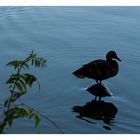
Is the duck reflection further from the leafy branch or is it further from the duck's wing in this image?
the leafy branch

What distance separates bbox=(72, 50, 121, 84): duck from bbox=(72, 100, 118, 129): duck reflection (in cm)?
47

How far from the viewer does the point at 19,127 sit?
3494mm

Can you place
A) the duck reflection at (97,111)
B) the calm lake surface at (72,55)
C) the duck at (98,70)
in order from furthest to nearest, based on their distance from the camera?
the duck at (98,70) → the duck reflection at (97,111) → the calm lake surface at (72,55)

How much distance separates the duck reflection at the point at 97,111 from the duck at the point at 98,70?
47 cm

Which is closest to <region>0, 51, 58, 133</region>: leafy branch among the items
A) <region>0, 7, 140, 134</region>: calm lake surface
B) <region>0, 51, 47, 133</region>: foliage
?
<region>0, 51, 47, 133</region>: foliage

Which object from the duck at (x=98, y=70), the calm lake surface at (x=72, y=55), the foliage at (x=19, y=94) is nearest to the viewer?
the foliage at (x=19, y=94)

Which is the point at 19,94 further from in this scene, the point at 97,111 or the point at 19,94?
the point at 97,111

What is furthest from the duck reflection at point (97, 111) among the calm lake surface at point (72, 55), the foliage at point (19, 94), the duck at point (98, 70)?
the foliage at point (19, 94)

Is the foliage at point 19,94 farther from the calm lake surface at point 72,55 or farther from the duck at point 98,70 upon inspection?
the duck at point 98,70

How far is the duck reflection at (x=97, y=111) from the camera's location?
12.9 feet
